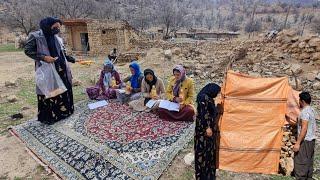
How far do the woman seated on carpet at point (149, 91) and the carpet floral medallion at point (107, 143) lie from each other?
218mm

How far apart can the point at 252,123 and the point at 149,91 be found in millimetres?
2510

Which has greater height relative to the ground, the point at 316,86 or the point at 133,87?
the point at 133,87

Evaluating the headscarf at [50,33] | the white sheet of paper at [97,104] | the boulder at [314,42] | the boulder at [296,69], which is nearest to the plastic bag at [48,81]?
the headscarf at [50,33]

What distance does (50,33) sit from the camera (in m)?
4.77

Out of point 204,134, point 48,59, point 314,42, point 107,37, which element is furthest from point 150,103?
point 107,37

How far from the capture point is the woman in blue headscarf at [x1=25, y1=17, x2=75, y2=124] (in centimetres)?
464

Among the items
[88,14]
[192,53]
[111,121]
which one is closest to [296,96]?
[111,121]

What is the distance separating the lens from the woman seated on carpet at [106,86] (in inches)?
249

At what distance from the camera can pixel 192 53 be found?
13.8 metres

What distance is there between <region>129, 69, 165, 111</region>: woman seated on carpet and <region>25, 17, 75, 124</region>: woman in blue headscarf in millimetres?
1366

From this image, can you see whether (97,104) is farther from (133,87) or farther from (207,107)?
(207,107)

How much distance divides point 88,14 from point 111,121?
27.7m

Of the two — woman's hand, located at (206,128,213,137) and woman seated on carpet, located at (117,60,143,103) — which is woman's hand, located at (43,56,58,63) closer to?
woman seated on carpet, located at (117,60,143,103)

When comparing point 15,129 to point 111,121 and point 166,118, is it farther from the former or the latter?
point 166,118
